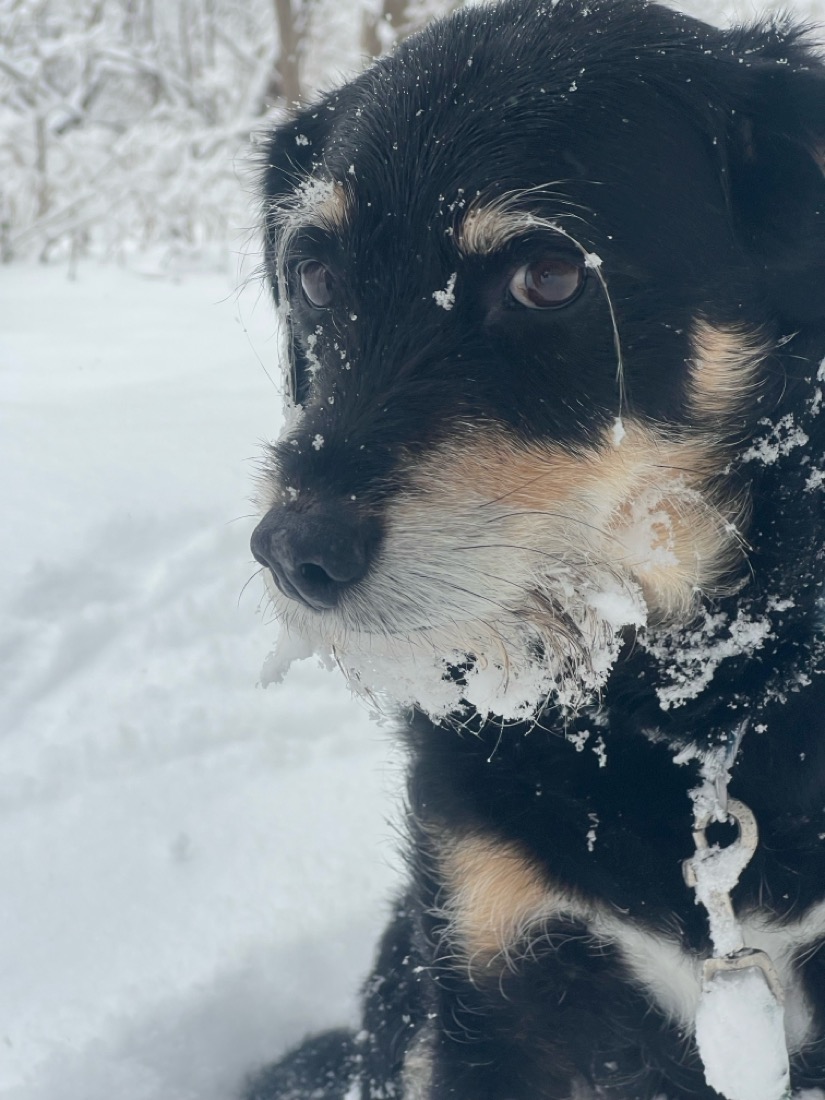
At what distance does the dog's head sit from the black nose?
0.07 ft

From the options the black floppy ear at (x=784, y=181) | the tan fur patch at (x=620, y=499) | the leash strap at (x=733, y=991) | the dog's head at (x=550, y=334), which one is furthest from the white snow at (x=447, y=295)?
the leash strap at (x=733, y=991)

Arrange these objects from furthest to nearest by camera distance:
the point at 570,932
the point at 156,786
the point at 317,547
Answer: the point at 156,786, the point at 570,932, the point at 317,547

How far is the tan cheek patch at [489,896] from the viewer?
198 centimetres

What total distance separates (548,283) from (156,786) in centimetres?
186

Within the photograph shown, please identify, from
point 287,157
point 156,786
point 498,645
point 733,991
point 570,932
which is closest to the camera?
point 733,991

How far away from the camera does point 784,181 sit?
185 centimetres

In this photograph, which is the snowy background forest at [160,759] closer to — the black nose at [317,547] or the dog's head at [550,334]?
the dog's head at [550,334]

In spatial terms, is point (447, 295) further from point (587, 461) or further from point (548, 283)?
point (587, 461)

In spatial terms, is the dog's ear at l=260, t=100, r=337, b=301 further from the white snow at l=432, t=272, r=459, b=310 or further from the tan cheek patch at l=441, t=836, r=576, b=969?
the tan cheek patch at l=441, t=836, r=576, b=969

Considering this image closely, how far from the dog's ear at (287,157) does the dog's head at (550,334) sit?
0.44 metres

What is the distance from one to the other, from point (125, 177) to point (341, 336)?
377 inches

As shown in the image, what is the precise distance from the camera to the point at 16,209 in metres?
9.13

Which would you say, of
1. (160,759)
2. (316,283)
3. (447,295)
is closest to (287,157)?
(316,283)

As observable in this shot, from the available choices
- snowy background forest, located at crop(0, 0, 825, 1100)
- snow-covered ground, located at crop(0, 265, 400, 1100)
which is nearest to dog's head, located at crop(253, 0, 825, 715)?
A: snowy background forest, located at crop(0, 0, 825, 1100)
